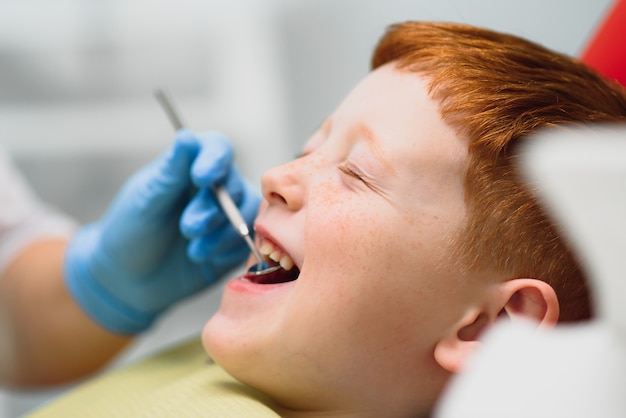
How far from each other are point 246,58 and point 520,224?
3.69 feet

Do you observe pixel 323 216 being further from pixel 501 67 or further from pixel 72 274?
pixel 72 274

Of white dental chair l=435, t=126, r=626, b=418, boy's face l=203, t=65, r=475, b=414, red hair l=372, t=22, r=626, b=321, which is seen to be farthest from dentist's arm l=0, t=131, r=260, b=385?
white dental chair l=435, t=126, r=626, b=418

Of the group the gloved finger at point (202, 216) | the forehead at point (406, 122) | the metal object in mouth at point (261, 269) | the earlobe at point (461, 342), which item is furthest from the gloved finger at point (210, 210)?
the earlobe at point (461, 342)

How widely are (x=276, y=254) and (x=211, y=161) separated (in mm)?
225

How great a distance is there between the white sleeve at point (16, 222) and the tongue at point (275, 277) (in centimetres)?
53

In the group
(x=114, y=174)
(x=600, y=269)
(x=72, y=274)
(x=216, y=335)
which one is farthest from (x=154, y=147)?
(x=600, y=269)

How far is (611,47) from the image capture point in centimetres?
95

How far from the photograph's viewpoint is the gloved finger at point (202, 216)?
971 mm

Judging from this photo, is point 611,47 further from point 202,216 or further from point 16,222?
point 16,222

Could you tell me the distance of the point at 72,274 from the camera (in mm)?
1147

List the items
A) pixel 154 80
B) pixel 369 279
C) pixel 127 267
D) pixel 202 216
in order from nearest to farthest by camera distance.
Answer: pixel 369 279 < pixel 202 216 < pixel 127 267 < pixel 154 80

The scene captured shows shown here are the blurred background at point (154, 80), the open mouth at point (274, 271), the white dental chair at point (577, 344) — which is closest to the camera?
the white dental chair at point (577, 344)

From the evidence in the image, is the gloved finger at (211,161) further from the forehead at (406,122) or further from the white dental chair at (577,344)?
the white dental chair at (577,344)

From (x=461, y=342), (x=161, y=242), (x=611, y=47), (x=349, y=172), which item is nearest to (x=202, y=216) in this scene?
(x=161, y=242)
